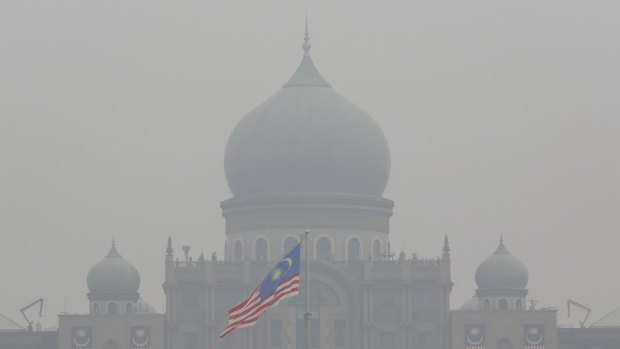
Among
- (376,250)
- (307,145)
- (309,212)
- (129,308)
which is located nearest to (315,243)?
(309,212)

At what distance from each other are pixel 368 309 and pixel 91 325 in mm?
17528

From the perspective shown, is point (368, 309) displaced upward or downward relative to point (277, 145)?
downward

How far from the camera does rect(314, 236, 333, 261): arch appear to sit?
144500mm

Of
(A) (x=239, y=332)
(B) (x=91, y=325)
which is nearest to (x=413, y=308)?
(A) (x=239, y=332)

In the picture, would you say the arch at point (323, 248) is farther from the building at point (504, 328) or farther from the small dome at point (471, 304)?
the small dome at point (471, 304)

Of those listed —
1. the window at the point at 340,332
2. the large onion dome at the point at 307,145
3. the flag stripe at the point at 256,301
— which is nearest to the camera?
the flag stripe at the point at 256,301

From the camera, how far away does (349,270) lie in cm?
14262

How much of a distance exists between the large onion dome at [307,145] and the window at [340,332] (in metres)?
9.95

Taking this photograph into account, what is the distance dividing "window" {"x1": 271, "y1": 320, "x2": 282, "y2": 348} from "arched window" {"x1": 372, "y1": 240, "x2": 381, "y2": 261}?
8437 mm

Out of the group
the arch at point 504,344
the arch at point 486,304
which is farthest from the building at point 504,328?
the arch at point 486,304

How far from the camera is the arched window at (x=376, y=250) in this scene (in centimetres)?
14625

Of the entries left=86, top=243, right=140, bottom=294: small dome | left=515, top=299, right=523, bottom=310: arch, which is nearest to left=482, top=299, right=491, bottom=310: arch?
left=515, top=299, right=523, bottom=310: arch

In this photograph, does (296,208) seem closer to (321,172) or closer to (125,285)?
(321,172)

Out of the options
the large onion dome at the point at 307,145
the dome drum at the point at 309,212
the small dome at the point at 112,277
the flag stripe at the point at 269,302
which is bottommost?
the flag stripe at the point at 269,302
